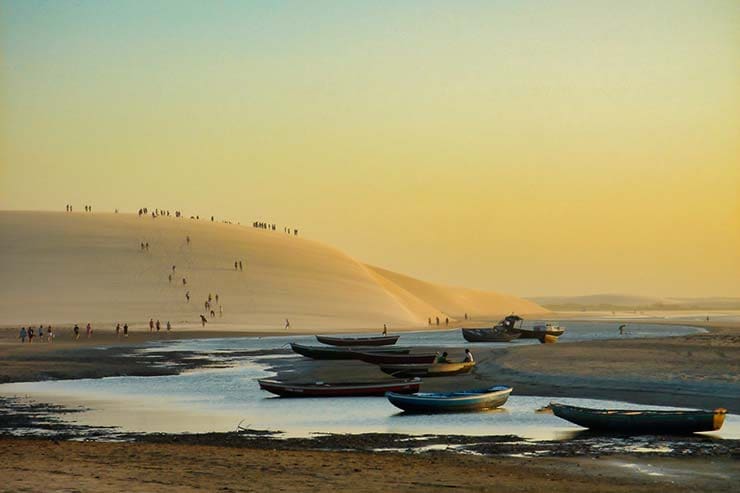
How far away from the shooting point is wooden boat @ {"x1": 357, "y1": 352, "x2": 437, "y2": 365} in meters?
52.4

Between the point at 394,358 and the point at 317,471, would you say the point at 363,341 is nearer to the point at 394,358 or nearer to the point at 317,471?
the point at 394,358

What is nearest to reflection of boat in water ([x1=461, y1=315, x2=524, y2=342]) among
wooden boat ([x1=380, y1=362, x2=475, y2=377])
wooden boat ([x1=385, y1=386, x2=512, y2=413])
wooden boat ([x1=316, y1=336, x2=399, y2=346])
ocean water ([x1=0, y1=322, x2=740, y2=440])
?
wooden boat ([x1=316, y1=336, x2=399, y2=346])

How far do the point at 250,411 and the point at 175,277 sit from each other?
9958 cm

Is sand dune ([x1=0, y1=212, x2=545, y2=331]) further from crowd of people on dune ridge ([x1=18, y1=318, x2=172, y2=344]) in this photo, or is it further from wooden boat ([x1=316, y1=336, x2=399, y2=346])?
wooden boat ([x1=316, y1=336, x2=399, y2=346])

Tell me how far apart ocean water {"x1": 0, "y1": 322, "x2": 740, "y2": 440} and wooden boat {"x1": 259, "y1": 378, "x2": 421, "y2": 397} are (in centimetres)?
26

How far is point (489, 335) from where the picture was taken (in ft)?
276

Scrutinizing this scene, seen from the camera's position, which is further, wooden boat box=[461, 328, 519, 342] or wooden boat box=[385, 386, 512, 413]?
wooden boat box=[461, 328, 519, 342]

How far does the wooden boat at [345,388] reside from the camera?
36.4 metres

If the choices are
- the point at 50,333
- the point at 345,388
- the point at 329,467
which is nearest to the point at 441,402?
the point at 345,388

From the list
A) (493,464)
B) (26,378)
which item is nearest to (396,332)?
(26,378)

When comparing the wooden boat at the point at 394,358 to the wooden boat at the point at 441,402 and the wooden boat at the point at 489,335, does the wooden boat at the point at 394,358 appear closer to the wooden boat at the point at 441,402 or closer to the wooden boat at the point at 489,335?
the wooden boat at the point at 441,402

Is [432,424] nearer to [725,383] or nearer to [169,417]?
[169,417]

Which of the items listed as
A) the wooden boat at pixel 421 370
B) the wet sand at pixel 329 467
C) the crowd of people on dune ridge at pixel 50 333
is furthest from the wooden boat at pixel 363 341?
the wet sand at pixel 329 467

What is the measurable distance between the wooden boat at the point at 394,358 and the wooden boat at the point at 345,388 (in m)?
15.5
